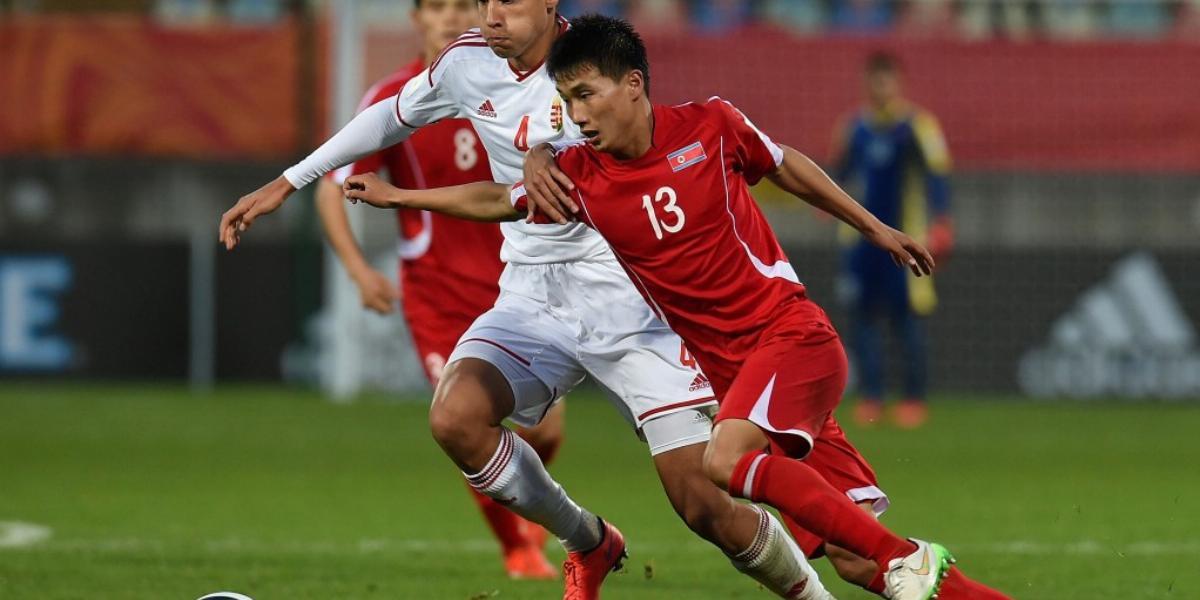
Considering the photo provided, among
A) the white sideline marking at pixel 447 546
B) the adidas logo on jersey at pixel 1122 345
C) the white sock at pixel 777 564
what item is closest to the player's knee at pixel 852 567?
the white sock at pixel 777 564

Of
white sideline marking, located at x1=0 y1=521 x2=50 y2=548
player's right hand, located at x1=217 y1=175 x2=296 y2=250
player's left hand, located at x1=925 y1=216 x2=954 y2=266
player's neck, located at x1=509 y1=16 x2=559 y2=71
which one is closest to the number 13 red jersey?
player's neck, located at x1=509 y1=16 x2=559 y2=71

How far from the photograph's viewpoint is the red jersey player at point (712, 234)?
5.06 m

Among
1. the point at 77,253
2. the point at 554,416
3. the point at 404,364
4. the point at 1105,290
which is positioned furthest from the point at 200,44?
the point at 554,416

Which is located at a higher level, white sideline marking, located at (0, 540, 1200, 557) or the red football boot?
the red football boot

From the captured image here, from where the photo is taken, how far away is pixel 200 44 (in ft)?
53.6

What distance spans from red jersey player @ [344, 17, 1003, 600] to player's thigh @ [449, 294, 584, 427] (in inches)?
23.0

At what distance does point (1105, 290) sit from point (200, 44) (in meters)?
7.49

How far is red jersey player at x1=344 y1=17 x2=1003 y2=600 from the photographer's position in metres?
5.06

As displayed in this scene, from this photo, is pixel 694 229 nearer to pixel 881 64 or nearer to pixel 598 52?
pixel 598 52

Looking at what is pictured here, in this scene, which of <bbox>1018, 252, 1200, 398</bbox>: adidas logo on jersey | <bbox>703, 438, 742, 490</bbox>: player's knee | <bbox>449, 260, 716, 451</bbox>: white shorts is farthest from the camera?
<bbox>1018, 252, 1200, 398</bbox>: adidas logo on jersey

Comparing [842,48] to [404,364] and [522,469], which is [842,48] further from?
[522,469]

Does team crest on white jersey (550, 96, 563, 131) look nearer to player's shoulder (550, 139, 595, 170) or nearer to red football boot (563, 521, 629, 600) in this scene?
player's shoulder (550, 139, 595, 170)

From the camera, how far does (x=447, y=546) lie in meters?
7.71

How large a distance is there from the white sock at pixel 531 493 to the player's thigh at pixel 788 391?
0.87m
